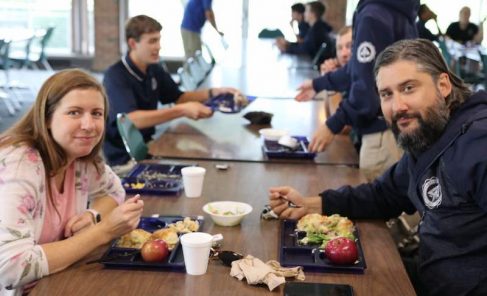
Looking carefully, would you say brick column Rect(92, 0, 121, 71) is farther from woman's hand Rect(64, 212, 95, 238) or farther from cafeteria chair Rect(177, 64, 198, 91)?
woman's hand Rect(64, 212, 95, 238)

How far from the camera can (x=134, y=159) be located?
9.60 feet

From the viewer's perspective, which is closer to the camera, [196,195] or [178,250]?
[178,250]

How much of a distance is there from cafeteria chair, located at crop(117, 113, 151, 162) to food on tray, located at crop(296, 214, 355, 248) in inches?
45.6

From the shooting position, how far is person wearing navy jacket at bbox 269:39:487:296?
165 centimetres

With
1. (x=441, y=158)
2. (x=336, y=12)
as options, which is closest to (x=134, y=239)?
(x=441, y=158)

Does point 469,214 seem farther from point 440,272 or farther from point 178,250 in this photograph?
point 178,250

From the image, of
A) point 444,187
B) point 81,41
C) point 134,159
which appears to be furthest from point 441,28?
point 444,187

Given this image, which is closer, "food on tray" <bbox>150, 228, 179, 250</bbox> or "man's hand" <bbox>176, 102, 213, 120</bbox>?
"food on tray" <bbox>150, 228, 179, 250</bbox>

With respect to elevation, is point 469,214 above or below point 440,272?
above

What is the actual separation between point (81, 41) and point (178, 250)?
9116mm

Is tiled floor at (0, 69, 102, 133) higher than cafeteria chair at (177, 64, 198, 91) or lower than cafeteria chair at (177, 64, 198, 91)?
lower

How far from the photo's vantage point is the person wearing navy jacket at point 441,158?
165 centimetres

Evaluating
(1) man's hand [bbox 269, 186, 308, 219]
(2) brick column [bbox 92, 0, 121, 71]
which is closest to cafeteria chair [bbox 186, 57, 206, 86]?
(1) man's hand [bbox 269, 186, 308, 219]

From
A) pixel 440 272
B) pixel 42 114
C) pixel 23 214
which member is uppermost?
pixel 42 114
